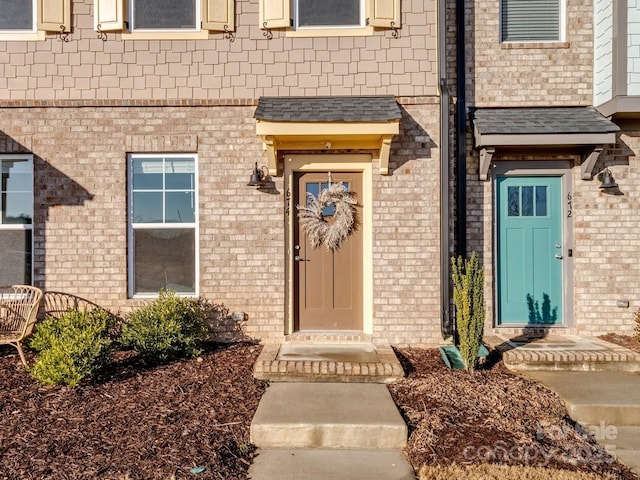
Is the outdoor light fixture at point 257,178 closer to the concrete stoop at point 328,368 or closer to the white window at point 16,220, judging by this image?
the concrete stoop at point 328,368

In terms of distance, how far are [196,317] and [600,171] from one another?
5492 millimetres

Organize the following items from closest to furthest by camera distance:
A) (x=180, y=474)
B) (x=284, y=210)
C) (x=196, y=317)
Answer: (x=180, y=474) < (x=196, y=317) < (x=284, y=210)

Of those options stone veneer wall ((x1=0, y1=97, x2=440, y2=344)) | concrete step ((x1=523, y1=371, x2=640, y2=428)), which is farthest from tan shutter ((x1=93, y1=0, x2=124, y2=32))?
concrete step ((x1=523, y1=371, x2=640, y2=428))

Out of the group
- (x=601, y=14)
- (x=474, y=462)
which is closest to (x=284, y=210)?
(x=474, y=462)

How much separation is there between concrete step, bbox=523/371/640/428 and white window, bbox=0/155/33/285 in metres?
6.11

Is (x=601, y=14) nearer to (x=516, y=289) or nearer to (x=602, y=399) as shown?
(x=516, y=289)

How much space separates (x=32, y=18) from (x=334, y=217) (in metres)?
4.57

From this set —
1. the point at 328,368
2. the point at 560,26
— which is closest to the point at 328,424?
the point at 328,368

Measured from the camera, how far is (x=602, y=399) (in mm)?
4066

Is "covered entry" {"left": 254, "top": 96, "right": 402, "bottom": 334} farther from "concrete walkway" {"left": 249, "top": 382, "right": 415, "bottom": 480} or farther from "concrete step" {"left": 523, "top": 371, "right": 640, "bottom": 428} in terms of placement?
"concrete step" {"left": 523, "top": 371, "right": 640, "bottom": 428}

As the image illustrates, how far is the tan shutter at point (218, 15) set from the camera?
5723 millimetres

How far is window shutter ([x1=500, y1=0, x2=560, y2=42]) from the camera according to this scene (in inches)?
246

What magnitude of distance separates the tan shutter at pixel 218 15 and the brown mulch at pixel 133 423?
4.03 metres

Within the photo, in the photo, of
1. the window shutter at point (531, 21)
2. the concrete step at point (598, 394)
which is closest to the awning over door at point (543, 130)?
the window shutter at point (531, 21)
